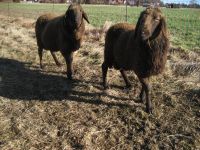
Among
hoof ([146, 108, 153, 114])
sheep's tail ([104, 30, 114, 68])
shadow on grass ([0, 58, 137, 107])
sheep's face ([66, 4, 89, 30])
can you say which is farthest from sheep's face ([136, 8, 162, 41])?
sheep's face ([66, 4, 89, 30])

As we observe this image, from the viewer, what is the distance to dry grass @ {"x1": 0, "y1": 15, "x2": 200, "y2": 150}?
586 cm

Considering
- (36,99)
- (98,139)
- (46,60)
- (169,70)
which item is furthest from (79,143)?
(46,60)

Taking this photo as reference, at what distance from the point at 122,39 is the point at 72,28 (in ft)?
5.44

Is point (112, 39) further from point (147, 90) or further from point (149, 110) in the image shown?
point (149, 110)

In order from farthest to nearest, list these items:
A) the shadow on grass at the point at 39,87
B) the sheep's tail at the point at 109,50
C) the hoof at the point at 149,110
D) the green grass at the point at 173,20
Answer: the green grass at the point at 173,20 < the sheep's tail at the point at 109,50 < the shadow on grass at the point at 39,87 < the hoof at the point at 149,110

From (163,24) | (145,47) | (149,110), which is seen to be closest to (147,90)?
(149,110)

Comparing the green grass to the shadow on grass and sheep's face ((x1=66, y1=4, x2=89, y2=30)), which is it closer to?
sheep's face ((x1=66, y1=4, x2=89, y2=30))

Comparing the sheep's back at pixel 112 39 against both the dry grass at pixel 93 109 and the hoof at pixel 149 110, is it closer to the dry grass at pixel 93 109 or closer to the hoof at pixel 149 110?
the dry grass at pixel 93 109

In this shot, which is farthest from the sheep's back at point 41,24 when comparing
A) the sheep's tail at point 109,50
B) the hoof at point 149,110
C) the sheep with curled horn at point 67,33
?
the hoof at point 149,110

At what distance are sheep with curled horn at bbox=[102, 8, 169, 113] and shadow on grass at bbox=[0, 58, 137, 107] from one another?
862mm

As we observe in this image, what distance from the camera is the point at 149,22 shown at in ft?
19.7

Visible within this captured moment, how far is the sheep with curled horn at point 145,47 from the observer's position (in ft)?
20.0

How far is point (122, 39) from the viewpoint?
747 centimetres

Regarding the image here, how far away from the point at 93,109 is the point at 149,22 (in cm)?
223
